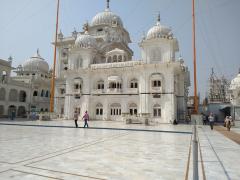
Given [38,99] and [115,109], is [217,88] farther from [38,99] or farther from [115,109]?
[38,99]

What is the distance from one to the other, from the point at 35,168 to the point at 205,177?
13.0ft

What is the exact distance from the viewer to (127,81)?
30875mm

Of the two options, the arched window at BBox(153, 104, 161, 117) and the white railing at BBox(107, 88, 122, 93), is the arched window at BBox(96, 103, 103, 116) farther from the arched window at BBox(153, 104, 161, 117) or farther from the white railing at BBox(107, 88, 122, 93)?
the arched window at BBox(153, 104, 161, 117)

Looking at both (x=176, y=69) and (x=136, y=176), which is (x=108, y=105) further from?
(x=136, y=176)

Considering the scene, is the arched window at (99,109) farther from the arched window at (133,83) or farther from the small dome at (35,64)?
the small dome at (35,64)

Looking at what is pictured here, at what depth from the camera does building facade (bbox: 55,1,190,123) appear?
2802cm

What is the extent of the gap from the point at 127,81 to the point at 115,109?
488 cm

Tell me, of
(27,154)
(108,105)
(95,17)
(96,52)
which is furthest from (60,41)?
(27,154)

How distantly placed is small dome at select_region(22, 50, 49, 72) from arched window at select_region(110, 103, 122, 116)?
2722 centimetres

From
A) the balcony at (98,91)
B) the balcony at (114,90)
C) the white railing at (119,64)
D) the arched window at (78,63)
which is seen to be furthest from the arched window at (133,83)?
the arched window at (78,63)

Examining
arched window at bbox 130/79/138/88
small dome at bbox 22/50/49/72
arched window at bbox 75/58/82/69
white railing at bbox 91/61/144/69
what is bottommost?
arched window at bbox 130/79/138/88

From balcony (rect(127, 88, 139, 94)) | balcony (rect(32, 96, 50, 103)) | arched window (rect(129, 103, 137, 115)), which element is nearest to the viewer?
balcony (rect(127, 88, 139, 94))

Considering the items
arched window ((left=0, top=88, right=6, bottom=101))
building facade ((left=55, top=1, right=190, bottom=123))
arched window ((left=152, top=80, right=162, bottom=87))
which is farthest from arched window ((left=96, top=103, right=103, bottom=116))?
arched window ((left=0, top=88, right=6, bottom=101))

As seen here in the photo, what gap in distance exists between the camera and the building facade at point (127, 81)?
28.0 metres
